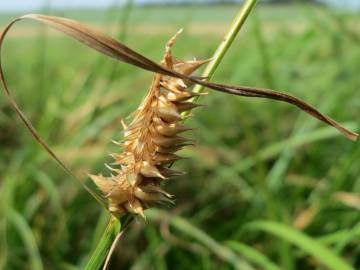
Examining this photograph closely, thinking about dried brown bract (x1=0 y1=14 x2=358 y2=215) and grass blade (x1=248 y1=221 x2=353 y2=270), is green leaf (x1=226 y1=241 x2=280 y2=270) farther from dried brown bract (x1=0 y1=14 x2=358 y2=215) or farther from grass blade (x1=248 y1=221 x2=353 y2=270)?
dried brown bract (x1=0 y1=14 x2=358 y2=215)

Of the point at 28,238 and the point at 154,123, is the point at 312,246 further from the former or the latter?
the point at 28,238

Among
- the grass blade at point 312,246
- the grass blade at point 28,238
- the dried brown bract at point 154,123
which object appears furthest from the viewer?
the grass blade at point 28,238

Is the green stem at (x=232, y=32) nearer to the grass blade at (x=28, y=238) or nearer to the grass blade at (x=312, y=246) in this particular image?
the grass blade at (x=312, y=246)

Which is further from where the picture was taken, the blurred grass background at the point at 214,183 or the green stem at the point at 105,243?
the blurred grass background at the point at 214,183

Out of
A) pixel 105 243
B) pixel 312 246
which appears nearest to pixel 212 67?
pixel 105 243

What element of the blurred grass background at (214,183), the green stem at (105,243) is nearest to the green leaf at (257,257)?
the blurred grass background at (214,183)

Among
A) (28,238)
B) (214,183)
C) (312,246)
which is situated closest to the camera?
(312,246)
